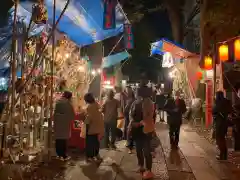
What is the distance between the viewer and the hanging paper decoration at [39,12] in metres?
6.65

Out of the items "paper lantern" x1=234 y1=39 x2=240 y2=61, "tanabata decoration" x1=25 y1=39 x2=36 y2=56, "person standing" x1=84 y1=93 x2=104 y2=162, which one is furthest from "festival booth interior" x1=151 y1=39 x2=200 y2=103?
"person standing" x1=84 y1=93 x2=104 y2=162

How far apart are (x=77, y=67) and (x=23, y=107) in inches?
171

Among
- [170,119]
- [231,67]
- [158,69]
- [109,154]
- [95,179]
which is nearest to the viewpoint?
[95,179]

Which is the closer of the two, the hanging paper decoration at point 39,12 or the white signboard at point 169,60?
the hanging paper decoration at point 39,12

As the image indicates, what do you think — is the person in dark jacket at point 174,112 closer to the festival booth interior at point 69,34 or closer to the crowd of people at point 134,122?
the crowd of people at point 134,122

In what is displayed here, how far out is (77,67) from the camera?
439 inches

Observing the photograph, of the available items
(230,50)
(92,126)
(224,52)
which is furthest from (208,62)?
(92,126)

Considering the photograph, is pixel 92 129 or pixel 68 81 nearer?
pixel 92 129

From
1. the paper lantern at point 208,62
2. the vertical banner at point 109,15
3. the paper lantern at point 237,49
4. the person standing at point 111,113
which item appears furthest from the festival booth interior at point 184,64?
the person standing at point 111,113

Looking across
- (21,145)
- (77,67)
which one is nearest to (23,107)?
(21,145)

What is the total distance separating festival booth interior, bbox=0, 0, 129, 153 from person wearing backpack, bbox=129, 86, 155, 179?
10.7 ft

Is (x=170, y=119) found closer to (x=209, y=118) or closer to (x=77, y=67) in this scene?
(x=77, y=67)

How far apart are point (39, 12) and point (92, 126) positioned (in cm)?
343

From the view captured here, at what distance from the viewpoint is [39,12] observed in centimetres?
673
